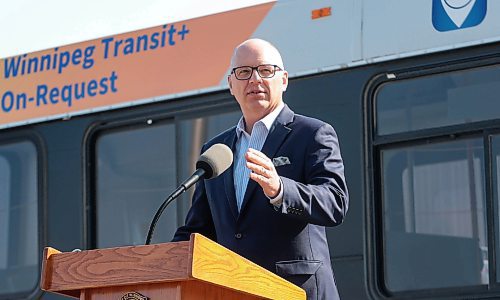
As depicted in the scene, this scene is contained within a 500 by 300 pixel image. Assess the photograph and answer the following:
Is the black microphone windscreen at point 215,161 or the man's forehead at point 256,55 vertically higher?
the man's forehead at point 256,55

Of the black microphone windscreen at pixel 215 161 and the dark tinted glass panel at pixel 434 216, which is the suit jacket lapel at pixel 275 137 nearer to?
the black microphone windscreen at pixel 215 161

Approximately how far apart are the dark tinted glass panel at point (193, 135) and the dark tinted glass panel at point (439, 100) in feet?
3.13

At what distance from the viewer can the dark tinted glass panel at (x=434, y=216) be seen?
5348 millimetres

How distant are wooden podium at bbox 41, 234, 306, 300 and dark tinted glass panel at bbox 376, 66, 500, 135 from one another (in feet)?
7.85

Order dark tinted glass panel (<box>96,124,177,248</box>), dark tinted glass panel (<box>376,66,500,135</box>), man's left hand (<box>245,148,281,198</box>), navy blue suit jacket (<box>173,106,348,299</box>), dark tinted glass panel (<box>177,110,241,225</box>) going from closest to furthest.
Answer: man's left hand (<box>245,148,281,198</box>) → navy blue suit jacket (<box>173,106,348,299</box>) → dark tinted glass panel (<box>376,66,500,135</box>) → dark tinted glass panel (<box>177,110,241,225</box>) → dark tinted glass panel (<box>96,124,177,248</box>)

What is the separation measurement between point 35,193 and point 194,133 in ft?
4.01

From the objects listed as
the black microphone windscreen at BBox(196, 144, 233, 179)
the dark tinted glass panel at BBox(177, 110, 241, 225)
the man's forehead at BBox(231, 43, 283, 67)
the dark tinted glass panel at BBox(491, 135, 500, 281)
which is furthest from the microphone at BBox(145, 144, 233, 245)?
the dark tinted glass panel at BBox(177, 110, 241, 225)

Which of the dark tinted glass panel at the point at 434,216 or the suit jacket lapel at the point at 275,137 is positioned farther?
the dark tinted glass panel at the point at 434,216

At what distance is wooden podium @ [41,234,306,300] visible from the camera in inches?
117

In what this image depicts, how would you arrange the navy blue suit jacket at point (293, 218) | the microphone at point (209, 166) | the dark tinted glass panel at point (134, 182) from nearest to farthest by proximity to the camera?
1. the microphone at point (209, 166)
2. the navy blue suit jacket at point (293, 218)
3. the dark tinted glass panel at point (134, 182)

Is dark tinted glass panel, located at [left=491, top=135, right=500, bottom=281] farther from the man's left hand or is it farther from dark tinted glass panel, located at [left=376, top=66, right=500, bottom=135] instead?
the man's left hand

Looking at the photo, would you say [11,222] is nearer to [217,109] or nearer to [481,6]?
[217,109]

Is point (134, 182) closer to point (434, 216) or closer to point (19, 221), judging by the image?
point (19, 221)

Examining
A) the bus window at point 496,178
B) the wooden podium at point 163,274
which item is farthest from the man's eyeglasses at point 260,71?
the bus window at point 496,178
